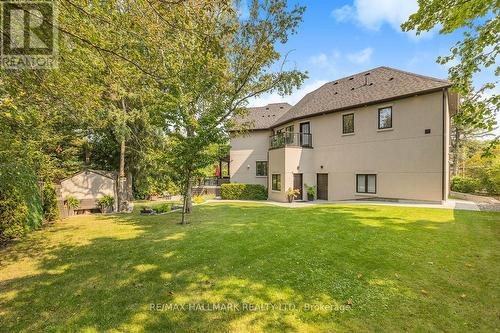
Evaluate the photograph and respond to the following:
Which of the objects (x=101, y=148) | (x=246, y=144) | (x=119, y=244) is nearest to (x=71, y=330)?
(x=119, y=244)

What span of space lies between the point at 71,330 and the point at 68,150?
19514 mm

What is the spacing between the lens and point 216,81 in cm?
1252

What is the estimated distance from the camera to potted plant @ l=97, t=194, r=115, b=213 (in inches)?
599

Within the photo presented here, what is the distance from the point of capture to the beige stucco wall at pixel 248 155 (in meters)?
25.0

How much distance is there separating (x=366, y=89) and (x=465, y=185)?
13.8 m

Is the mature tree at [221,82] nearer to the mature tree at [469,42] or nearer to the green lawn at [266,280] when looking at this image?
the green lawn at [266,280]

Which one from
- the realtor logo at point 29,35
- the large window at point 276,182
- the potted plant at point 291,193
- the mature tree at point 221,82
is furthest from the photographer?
the large window at point 276,182

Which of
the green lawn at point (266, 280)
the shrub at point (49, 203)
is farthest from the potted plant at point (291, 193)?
the shrub at point (49, 203)

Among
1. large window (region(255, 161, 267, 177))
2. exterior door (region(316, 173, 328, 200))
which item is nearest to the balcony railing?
exterior door (region(316, 173, 328, 200))

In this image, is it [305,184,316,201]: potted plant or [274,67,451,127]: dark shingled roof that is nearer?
[274,67,451,127]: dark shingled roof

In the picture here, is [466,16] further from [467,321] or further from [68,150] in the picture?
[68,150]

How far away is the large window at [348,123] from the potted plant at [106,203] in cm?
1786

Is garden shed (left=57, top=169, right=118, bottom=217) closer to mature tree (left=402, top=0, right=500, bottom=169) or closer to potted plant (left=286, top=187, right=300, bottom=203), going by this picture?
potted plant (left=286, top=187, right=300, bottom=203)

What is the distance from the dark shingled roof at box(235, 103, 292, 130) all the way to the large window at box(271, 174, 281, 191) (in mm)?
6506
